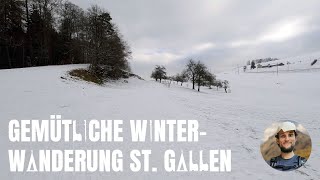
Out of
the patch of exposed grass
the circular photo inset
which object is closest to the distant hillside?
the circular photo inset

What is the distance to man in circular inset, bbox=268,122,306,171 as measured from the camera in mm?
6367

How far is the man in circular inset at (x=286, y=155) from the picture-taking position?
251 inches

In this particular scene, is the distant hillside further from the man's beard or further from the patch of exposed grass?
the patch of exposed grass

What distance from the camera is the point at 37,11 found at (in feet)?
132

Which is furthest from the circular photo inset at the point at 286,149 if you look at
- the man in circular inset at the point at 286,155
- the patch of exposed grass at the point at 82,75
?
the patch of exposed grass at the point at 82,75

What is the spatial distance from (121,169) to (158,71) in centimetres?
6629

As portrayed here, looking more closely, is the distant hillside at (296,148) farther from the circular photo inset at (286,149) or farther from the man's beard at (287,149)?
the man's beard at (287,149)

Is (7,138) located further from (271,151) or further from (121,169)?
(271,151)

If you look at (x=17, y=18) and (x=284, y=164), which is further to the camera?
(x=17, y=18)

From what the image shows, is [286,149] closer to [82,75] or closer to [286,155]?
[286,155]

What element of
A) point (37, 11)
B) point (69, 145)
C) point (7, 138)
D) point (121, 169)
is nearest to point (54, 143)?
point (69, 145)

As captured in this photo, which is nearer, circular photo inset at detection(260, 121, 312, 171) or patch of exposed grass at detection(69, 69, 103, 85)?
circular photo inset at detection(260, 121, 312, 171)

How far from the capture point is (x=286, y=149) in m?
6.33

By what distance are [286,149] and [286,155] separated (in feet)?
0.92
